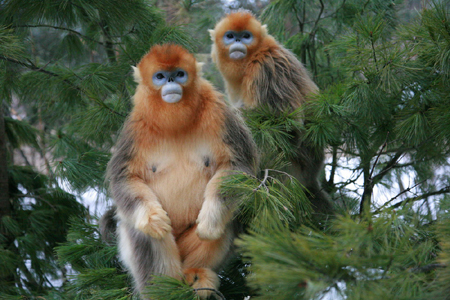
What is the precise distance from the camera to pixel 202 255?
207 cm

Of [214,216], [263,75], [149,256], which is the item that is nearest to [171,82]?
[214,216]

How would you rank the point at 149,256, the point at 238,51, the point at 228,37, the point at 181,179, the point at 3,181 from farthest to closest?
the point at 3,181 → the point at 228,37 → the point at 238,51 → the point at 181,179 → the point at 149,256

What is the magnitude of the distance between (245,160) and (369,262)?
1.06m

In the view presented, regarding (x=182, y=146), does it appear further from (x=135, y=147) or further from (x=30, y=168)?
(x=30, y=168)

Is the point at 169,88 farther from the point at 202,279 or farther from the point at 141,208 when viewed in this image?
the point at 202,279

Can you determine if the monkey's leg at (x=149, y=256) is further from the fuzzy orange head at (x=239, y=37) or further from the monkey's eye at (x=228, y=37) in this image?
the monkey's eye at (x=228, y=37)

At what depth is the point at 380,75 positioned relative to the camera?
215 cm

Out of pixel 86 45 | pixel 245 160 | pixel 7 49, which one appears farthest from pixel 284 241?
pixel 86 45

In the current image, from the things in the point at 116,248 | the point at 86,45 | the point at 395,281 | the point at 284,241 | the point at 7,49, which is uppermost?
the point at 86,45

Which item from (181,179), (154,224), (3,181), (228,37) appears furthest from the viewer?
(3,181)

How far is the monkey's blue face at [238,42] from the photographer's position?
10.6ft

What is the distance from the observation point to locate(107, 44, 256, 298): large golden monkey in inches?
80.4

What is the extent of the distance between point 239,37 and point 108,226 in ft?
5.17

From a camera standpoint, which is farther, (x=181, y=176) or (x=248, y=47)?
(x=248, y=47)
